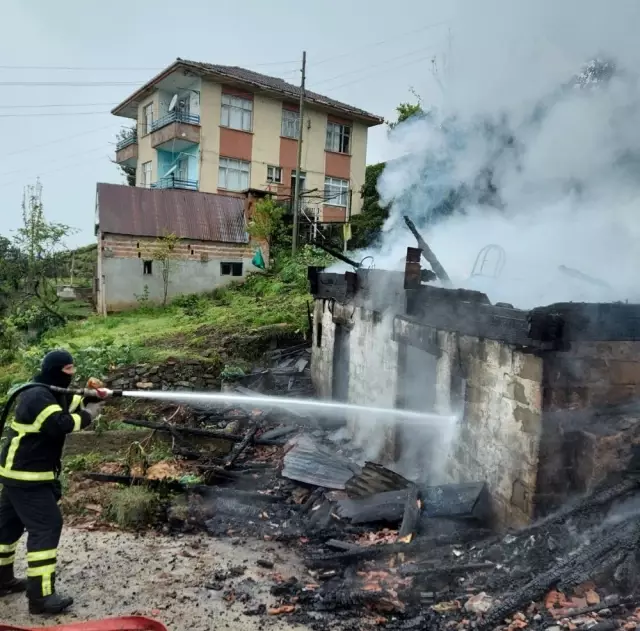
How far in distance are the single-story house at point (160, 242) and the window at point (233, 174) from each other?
343cm

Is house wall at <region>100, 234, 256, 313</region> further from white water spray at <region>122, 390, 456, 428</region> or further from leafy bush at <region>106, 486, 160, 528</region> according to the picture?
leafy bush at <region>106, 486, 160, 528</region>

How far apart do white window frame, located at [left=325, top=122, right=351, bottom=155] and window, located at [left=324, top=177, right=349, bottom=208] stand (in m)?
1.59

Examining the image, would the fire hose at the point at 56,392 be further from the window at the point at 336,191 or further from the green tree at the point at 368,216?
the window at the point at 336,191

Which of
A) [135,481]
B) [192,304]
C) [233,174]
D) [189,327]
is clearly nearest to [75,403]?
[135,481]

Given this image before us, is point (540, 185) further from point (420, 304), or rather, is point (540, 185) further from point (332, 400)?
point (332, 400)

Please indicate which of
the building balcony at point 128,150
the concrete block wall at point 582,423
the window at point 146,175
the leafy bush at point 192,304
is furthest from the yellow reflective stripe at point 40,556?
the building balcony at point 128,150

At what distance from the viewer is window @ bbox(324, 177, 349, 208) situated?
1148 inches

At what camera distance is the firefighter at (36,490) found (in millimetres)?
4523

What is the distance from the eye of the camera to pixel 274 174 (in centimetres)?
2822

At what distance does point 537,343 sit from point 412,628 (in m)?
2.65

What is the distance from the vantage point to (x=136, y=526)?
6449 mm

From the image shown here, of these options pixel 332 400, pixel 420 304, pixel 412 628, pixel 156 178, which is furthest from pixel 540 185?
pixel 156 178

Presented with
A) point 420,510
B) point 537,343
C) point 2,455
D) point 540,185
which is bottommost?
point 420,510

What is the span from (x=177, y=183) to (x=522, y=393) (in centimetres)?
2482
